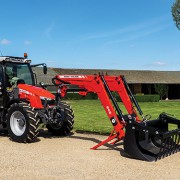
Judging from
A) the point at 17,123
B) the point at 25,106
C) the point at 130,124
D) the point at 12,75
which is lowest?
the point at 17,123

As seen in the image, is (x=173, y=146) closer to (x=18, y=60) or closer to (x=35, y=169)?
(x=35, y=169)

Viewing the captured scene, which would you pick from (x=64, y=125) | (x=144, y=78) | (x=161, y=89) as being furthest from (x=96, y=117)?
(x=144, y=78)

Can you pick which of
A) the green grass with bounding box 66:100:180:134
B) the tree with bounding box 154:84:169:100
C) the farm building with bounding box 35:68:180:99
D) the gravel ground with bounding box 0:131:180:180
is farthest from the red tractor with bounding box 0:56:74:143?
the tree with bounding box 154:84:169:100

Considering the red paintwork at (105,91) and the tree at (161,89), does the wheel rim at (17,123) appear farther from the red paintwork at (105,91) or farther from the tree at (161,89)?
the tree at (161,89)

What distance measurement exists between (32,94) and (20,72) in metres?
1.31

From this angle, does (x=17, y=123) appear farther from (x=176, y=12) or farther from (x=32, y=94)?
(x=176, y=12)

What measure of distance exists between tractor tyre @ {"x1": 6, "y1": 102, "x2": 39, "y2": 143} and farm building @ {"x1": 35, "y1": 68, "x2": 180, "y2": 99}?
3543cm

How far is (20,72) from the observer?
1055 centimetres

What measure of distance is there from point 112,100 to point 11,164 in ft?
8.98

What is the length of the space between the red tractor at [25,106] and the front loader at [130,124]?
659 millimetres

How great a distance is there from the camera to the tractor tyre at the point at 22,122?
28.6 ft

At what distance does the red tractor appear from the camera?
8914 mm

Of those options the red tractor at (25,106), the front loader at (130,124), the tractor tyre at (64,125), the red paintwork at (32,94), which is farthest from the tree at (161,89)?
the front loader at (130,124)

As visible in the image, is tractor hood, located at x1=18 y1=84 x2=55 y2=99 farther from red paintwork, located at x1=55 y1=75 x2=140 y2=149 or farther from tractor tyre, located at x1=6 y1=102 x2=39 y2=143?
red paintwork, located at x1=55 y1=75 x2=140 y2=149
